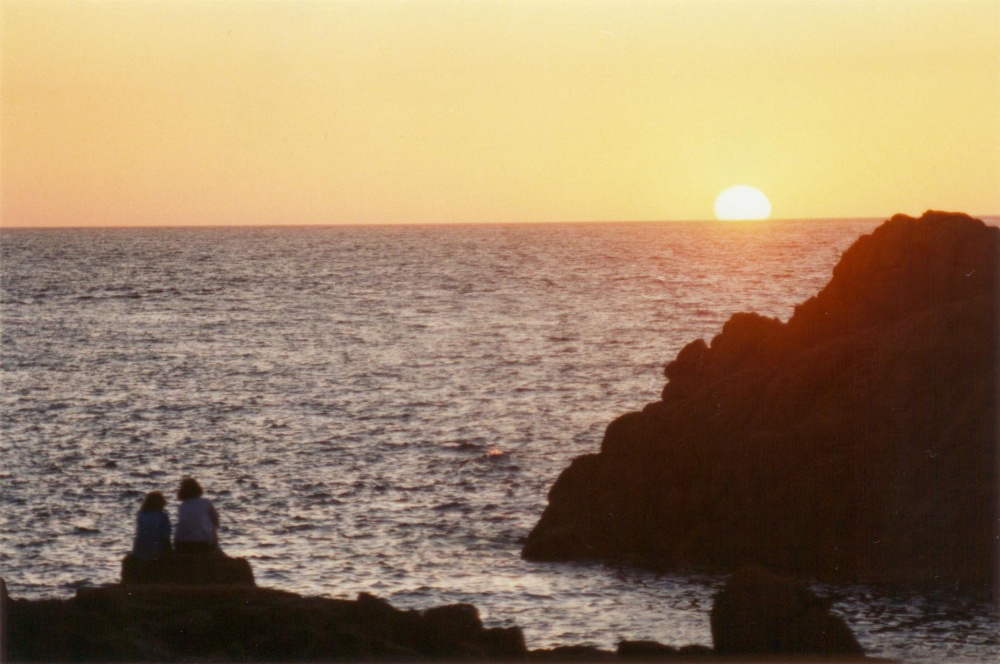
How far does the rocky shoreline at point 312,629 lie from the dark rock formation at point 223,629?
0.01 metres

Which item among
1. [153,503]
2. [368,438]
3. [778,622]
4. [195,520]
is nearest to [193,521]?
[195,520]

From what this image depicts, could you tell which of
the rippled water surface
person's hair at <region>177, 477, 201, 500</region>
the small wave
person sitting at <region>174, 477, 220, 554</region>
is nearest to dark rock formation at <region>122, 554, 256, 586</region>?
person sitting at <region>174, 477, 220, 554</region>

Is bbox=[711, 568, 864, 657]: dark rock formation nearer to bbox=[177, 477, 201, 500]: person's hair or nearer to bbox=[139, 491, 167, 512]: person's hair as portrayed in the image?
bbox=[177, 477, 201, 500]: person's hair

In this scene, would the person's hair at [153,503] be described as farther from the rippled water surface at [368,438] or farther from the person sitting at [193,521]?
the rippled water surface at [368,438]

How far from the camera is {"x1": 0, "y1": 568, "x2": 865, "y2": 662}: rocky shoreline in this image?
1492cm

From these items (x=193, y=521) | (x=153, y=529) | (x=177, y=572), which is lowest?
(x=177, y=572)

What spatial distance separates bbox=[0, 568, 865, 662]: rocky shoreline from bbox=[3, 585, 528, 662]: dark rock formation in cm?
1

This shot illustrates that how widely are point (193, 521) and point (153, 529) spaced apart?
61cm

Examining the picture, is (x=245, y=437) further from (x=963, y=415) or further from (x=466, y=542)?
(x=963, y=415)

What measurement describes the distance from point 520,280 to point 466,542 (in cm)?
10884

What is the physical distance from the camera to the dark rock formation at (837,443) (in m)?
25.3

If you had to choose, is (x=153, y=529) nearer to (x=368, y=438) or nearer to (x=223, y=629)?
(x=223, y=629)

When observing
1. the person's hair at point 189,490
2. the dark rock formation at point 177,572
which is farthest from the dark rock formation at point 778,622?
the person's hair at point 189,490

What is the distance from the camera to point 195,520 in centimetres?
1625
